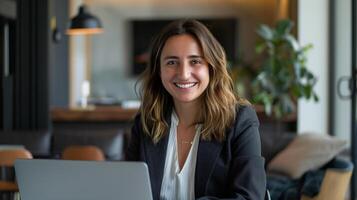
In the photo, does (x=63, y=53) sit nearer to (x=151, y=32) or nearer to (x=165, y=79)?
(x=151, y=32)

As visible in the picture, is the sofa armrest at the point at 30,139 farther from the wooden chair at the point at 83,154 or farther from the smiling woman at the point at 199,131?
the smiling woman at the point at 199,131

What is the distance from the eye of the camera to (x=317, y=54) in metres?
6.58

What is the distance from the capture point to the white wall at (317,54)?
6.56 m

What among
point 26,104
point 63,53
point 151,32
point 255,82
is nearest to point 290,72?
point 255,82

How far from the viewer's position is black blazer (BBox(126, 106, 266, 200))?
1540 millimetres

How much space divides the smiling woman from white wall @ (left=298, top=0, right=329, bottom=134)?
4937mm

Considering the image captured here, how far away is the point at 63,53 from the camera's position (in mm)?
9016

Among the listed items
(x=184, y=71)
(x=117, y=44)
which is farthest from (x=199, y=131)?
(x=117, y=44)

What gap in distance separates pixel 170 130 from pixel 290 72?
14.6ft

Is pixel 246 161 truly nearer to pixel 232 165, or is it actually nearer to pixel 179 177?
pixel 232 165

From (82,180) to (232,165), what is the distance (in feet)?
1.43

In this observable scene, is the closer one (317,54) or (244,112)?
(244,112)

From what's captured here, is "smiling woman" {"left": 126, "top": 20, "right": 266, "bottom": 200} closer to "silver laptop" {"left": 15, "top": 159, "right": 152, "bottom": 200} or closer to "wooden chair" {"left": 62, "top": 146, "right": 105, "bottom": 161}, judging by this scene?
"silver laptop" {"left": 15, "top": 159, "right": 152, "bottom": 200}

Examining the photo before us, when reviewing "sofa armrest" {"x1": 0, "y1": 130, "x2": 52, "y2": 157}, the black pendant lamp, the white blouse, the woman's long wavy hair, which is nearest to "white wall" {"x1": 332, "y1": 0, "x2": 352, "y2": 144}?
the black pendant lamp
